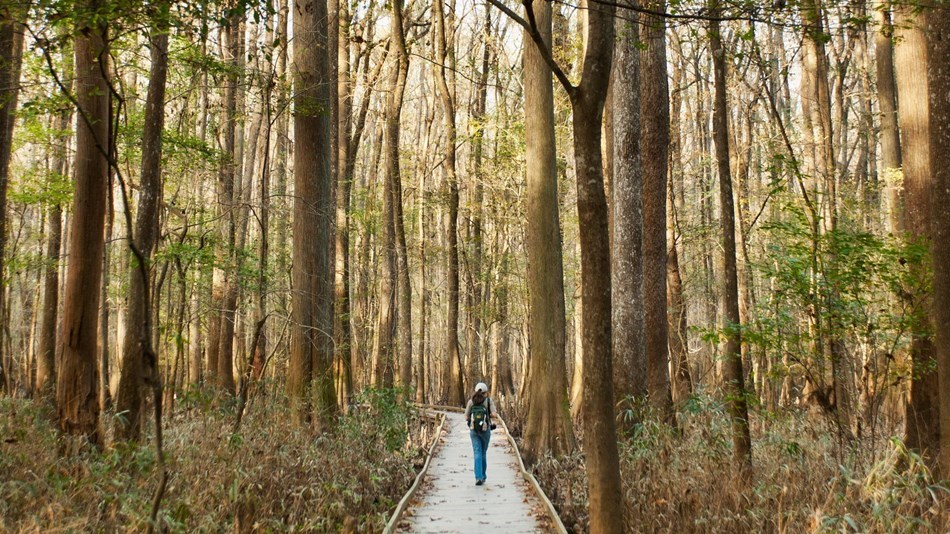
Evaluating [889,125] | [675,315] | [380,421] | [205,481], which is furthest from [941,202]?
[675,315]

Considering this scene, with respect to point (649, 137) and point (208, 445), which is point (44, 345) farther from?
point (649, 137)

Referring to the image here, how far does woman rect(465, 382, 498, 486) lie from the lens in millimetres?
10648

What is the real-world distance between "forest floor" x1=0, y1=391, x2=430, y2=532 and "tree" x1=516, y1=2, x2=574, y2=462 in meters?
2.55

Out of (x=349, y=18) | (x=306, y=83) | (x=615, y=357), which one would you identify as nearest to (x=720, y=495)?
(x=615, y=357)

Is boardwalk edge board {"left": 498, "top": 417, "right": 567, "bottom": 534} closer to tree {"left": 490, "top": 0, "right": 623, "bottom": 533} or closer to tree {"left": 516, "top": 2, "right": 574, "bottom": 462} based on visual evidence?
tree {"left": 516, "top": 2, "right": 574, "bottom": 462}

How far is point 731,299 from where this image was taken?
8242mm

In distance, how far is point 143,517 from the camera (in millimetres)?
5801

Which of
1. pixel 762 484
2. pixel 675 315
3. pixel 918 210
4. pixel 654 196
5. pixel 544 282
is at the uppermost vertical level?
pixel 654 196

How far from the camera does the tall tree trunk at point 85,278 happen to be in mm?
8516

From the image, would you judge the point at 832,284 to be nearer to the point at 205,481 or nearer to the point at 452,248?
the point at 205,481

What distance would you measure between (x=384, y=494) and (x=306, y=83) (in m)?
6.70

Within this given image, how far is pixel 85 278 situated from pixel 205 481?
10.7 feet

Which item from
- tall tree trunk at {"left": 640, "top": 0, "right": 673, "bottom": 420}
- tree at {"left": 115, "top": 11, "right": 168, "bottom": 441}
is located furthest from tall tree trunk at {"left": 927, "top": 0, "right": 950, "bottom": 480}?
tree at {"left": 115, "top": 11, "right": 168, "bottom": 441}

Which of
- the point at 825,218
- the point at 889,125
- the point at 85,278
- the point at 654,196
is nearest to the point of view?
the point at 85,278
